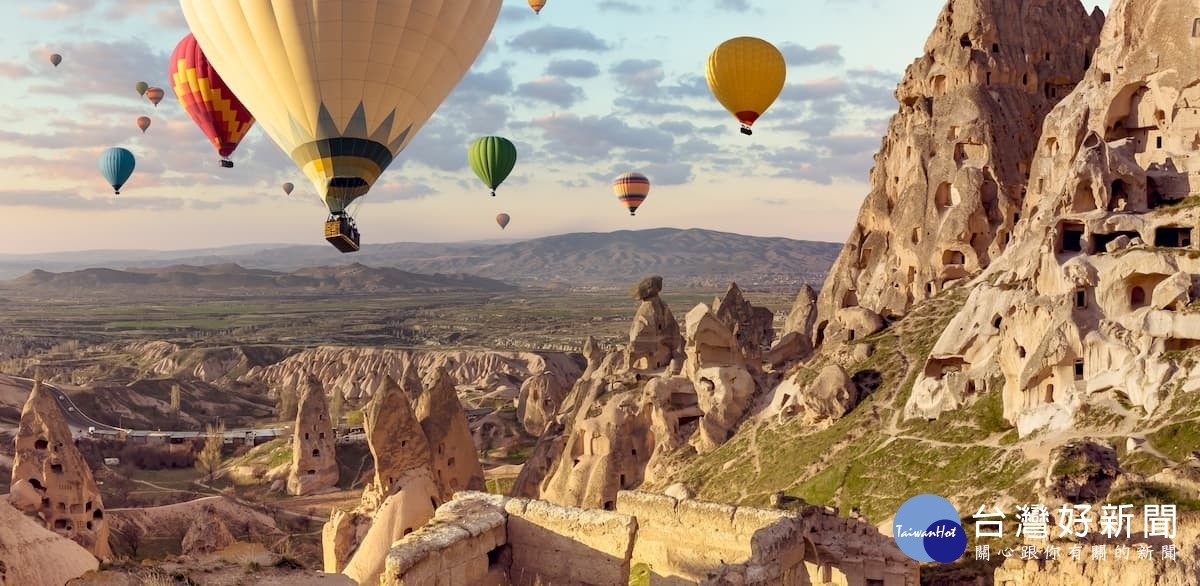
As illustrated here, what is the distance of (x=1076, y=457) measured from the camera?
Answer: 20.9 meters

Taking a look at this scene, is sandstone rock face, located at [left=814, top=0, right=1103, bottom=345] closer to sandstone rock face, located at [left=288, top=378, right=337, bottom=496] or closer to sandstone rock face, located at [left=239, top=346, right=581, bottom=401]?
sandstone rock face, located at [left=288, top=378, right=337, bottom=496]

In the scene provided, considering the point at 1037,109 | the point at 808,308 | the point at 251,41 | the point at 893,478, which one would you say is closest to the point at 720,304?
the point at 808,308

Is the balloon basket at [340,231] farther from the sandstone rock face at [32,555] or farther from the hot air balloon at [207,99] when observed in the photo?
the sandstone rock face at [32,555]

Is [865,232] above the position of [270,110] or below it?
below

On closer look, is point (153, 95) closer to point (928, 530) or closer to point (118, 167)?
point (118, 167)

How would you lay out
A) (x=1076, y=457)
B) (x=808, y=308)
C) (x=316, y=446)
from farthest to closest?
(x=316, y=446) < (x=808, y=308) < (x=1076, y=457)

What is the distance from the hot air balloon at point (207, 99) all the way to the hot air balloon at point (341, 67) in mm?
8957

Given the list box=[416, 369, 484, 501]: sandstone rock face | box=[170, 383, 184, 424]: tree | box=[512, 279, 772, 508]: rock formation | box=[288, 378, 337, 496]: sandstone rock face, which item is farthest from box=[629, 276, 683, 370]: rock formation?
box=[170, 383, 184, 424]: tree

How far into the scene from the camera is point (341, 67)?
102 ft

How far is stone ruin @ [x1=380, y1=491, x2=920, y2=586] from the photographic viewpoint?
14.4m

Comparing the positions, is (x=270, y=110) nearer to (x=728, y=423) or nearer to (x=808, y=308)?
(x=728, y=423)

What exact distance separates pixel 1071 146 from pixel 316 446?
35.1 m

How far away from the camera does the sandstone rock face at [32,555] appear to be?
12656mm

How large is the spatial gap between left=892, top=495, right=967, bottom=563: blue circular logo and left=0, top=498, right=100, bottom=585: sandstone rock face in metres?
11.3
